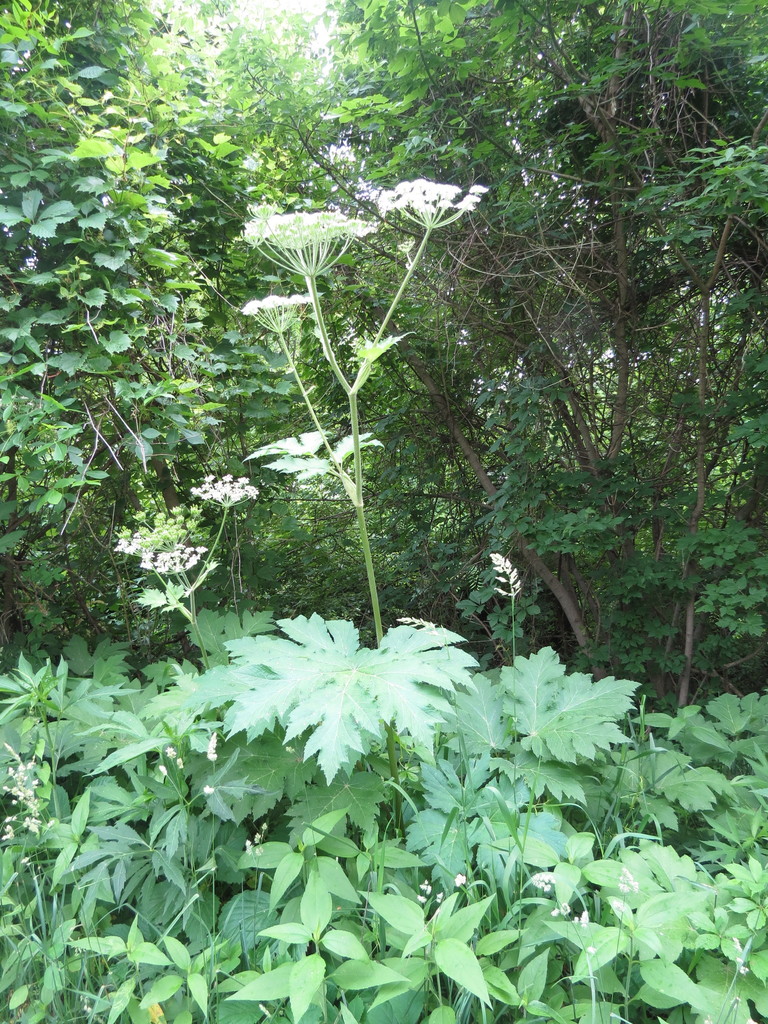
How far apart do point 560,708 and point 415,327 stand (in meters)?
2.95

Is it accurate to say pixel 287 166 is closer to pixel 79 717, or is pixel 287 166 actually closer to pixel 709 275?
pixel 709 275

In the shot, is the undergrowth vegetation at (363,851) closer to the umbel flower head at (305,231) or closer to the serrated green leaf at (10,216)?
the umbel flower head at (305,231)

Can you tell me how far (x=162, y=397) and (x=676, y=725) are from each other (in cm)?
242

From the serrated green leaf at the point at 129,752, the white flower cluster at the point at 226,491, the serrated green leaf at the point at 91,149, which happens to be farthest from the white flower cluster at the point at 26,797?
the serrated green leaf at the point at 91,149

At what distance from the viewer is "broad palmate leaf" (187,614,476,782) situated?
3.81ft

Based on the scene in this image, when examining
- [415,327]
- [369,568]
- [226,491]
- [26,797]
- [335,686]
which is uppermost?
[415,327]

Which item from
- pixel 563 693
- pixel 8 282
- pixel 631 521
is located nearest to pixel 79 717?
pixel 563 693

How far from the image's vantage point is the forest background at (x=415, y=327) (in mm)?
2211

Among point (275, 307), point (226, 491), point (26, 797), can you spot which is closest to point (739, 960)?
point (26, 797)

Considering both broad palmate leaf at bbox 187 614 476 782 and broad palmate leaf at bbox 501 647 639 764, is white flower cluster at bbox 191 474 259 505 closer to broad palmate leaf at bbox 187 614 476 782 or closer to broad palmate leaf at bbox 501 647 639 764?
broad palmate leaf at bbox 187 614 476 782

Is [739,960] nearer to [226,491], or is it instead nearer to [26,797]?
[26,797]

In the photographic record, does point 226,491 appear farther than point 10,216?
No

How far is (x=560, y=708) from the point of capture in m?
1.72

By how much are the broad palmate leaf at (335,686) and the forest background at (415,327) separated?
125mm
